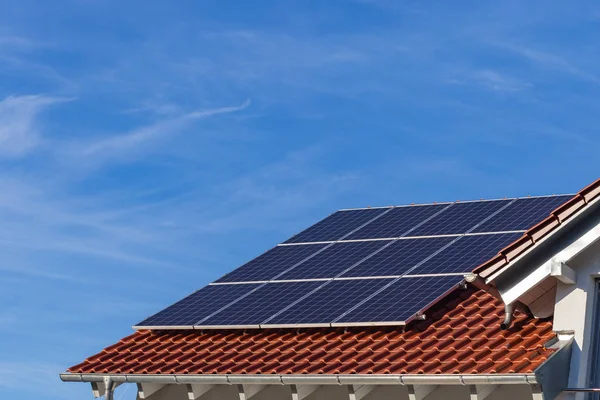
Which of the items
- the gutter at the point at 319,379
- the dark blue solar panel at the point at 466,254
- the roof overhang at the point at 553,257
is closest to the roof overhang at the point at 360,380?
the gutter at the point at 319,379

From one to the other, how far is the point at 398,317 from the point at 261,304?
3.15 meters

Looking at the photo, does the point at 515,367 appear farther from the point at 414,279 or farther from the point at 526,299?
the point at 414,279

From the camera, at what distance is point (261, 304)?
18.2m

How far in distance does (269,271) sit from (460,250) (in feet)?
12.8

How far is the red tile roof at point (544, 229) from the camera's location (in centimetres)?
1340

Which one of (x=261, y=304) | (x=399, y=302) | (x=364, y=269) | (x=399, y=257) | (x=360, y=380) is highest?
(x=399, y=257)

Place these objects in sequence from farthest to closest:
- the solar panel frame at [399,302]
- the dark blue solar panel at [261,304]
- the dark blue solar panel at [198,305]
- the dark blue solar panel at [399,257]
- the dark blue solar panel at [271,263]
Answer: the dark blue solar panel at [271,263], the dark blue solar panel at [198,305], the dark blue solar panel at [399,257], the dark blue solar panel at [261,304], the solar panel frame at [399,302]

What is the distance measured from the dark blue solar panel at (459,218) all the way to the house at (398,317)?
0.18 ft

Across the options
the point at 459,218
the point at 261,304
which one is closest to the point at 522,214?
the point at 459,218

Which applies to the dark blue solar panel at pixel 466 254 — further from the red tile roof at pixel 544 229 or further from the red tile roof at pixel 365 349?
the red tile roof at pixel 544 229

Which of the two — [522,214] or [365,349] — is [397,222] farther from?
[365,349]

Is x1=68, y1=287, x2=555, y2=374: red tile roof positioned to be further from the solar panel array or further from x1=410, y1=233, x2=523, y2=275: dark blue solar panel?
x1=410, y1=233, x2=523, y2=275: dark blue solar panel

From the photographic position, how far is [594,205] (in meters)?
13.4

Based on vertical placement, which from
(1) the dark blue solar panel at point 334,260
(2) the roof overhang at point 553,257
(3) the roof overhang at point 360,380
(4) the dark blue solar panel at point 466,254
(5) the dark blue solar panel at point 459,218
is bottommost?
(3) the roof overhang at point 360,380
